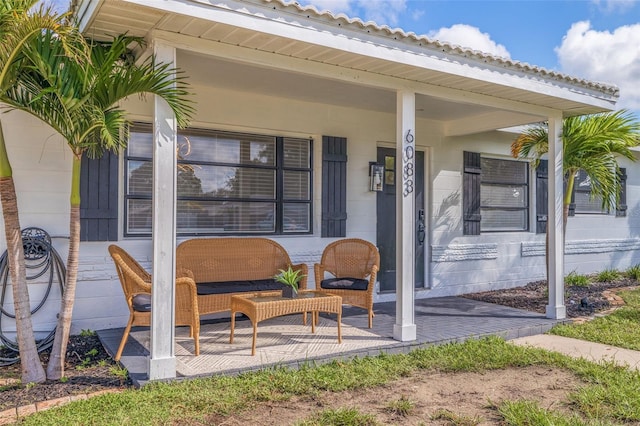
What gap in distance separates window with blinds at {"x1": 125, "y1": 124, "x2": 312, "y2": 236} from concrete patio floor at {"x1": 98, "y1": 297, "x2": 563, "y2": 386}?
111cm

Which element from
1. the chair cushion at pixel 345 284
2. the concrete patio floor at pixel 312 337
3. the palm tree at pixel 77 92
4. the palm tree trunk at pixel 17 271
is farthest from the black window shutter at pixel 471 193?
the palm tree trunk at pixel 17 271

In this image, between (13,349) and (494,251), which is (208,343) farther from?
(494,251)

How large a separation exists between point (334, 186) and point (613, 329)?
3.49 metres

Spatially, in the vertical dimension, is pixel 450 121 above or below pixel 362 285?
above

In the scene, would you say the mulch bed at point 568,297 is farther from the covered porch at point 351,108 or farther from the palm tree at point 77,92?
the palm tree at point 77,92

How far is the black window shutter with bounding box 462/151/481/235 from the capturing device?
741cm

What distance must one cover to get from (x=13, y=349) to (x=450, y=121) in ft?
19.4

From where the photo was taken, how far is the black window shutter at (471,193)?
7.41 metres

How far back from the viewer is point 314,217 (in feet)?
20.0

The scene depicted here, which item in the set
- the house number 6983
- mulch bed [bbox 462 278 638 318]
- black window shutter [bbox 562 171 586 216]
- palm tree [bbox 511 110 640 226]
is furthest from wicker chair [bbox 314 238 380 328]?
black window shutter [bbox 562 171 586 216]

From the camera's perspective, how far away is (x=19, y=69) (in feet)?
10.7

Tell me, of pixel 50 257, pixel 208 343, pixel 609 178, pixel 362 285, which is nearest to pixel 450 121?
pixel 609 178

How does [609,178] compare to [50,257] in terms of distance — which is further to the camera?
[609,178]

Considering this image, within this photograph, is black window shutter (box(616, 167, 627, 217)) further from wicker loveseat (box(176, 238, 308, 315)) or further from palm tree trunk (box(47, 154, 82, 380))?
palm tree trunk (box(47, 154, 82, 380))
